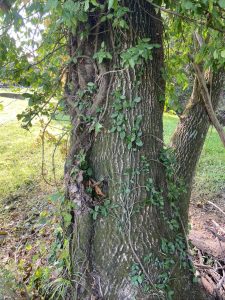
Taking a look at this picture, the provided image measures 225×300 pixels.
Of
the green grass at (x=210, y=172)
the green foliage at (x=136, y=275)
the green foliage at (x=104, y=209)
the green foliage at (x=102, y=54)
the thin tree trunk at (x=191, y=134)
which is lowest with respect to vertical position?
the green grass at (x=210, y=172)

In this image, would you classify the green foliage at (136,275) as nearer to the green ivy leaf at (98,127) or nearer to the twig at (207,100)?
the green ivy leaf at (98,127)

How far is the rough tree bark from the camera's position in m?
2.22

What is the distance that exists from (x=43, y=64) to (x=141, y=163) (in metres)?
1.32

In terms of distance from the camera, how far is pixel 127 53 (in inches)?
80.7

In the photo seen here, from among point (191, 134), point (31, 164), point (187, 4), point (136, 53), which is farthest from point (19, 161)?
point (187, 4)

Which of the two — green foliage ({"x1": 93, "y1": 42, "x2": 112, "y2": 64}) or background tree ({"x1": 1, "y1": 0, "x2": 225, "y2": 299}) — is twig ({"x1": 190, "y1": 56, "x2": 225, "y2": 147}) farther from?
green foliage ({"x1": 93, "y1": 42, "x2": 112, "y2": 64})

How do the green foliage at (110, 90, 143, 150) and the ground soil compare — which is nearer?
the green foliage at (110, 90, 143, 150)

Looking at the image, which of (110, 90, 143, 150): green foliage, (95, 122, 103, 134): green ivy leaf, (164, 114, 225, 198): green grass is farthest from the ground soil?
(95, 122, 103, 134): green ivy leaf

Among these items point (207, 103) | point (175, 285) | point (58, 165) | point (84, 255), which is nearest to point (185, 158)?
point (207, 103)

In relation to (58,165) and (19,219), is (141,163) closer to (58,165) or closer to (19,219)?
(19,219)

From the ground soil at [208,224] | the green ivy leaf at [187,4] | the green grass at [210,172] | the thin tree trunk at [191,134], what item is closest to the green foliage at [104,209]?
the thin tree trunk at [191,134]

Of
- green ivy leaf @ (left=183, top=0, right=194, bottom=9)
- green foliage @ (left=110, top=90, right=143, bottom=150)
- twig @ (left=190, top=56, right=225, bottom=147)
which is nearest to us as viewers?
green ivy leaf @ (left=183, top=0, right=194, bottom=9)

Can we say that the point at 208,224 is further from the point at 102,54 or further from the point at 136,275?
the point at 102,54

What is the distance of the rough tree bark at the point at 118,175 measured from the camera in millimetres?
2225
